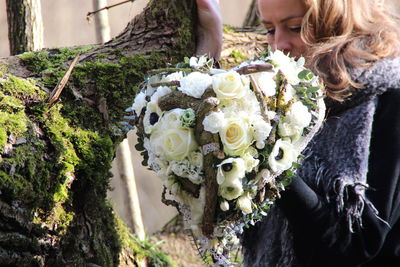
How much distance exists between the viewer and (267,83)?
171 cm

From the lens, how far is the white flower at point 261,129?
5.36 feet

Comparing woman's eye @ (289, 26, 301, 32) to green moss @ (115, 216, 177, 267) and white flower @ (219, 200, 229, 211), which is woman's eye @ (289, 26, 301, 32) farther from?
green moss @ (115, 216, 177, 267)

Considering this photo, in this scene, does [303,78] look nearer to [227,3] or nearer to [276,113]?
[276,113]

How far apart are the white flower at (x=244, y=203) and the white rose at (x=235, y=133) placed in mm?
156

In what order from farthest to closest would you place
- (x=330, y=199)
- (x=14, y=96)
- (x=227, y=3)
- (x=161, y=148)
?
(x=227, y=3) < (x=330, y=199) < (x=14, y=96) < (x=161, y=148)

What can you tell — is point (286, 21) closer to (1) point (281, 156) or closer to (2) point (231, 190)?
(1) point (281, 156)

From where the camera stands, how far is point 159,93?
1.73 m

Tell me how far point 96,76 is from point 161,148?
72 cm

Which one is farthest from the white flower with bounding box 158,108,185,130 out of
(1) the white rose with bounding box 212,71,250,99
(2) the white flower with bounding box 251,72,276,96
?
(2) the white flower with bounding box 251,72,276,96

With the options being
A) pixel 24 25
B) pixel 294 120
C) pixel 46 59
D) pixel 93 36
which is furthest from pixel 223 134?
pixel 93 36

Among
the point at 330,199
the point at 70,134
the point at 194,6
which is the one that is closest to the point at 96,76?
the point at 70,134

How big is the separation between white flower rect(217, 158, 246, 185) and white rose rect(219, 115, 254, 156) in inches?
1.3

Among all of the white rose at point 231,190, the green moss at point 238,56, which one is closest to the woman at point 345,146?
the white rose at point 231,190

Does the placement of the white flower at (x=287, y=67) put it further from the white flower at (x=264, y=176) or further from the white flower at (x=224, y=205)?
the white flower at (x=224, y=205)
